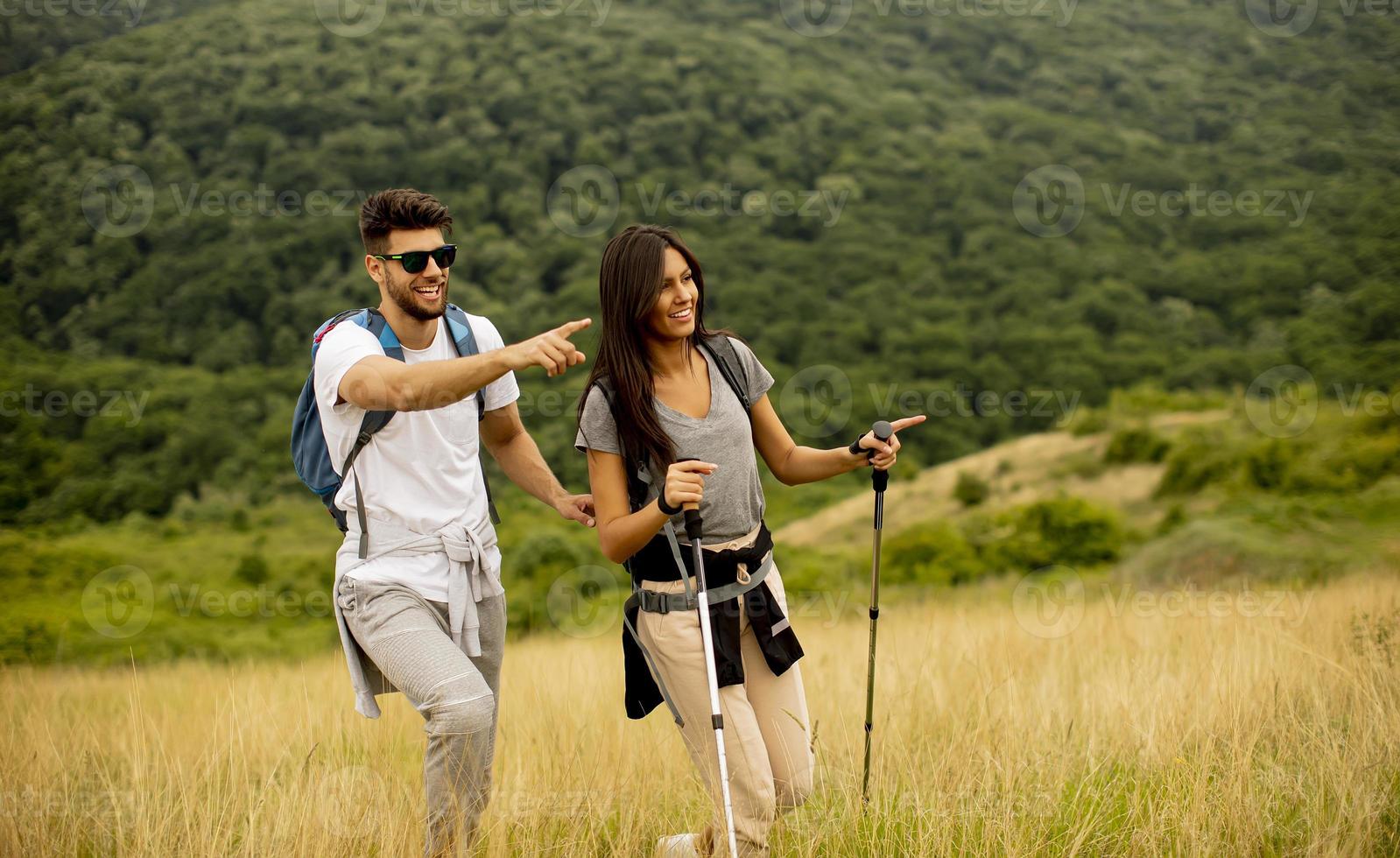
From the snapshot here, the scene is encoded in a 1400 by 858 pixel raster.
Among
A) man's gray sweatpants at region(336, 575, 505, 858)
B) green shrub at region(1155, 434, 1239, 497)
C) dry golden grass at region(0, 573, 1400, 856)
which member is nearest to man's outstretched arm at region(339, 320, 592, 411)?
man's gray sweatpants at region(336, 575, 505, 858)

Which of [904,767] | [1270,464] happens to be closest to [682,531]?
[904,767]

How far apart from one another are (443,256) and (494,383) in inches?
19.0

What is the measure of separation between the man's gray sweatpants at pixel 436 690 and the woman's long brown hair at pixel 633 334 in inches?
30.7

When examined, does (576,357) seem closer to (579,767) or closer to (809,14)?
(579,767)

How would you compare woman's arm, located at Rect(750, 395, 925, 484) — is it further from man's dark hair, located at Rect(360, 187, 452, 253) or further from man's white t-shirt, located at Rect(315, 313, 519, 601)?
man's dark hair, located at Rect(360, 187, 452, 253)

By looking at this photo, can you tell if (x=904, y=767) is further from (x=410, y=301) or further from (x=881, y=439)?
(x=410, y=301)

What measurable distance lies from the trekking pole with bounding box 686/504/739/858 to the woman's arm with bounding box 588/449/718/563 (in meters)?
0.08

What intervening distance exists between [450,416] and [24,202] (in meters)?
82.0

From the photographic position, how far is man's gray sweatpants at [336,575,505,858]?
338cm

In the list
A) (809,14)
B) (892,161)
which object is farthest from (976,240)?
(809,14)

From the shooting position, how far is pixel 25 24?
8612 cm

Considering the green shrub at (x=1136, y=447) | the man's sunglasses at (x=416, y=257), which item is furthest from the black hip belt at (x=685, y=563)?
the green shrub at (x=1136, y=447)

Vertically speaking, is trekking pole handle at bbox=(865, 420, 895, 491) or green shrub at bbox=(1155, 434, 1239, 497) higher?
trekking pole handle at bbox=(865, 420, 895, 491)

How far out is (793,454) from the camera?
3.97 m
